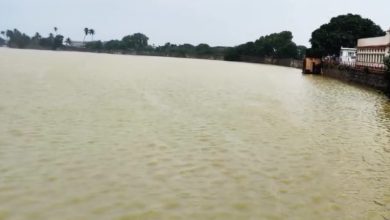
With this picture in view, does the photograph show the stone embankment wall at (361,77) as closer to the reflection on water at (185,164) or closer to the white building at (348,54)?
the white building at (348,54)

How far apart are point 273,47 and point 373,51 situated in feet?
247

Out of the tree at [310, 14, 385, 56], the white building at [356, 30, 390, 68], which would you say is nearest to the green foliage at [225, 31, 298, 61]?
the tree at [310, 14, 385, 56]

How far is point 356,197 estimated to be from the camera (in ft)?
31.6

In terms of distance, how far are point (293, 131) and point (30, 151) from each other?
980 cm

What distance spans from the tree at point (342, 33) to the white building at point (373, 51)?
1290cm

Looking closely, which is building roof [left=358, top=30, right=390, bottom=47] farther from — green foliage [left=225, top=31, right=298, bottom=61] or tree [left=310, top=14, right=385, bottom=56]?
green foliage [left=225, top=31, right=298, bottom=61]

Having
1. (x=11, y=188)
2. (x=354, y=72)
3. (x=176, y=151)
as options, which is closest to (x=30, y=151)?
(x=11, y=188)

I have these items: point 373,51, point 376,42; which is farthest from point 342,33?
point 376,42

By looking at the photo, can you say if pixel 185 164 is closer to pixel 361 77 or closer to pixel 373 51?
pixel 361 77

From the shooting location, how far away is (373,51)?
202 feet

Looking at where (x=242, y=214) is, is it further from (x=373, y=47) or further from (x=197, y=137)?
(x=373, y=47)

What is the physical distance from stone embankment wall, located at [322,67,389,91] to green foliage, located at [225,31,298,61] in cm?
5992

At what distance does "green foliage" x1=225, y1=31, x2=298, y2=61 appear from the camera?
129 metres

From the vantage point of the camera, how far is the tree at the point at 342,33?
8325 cm
